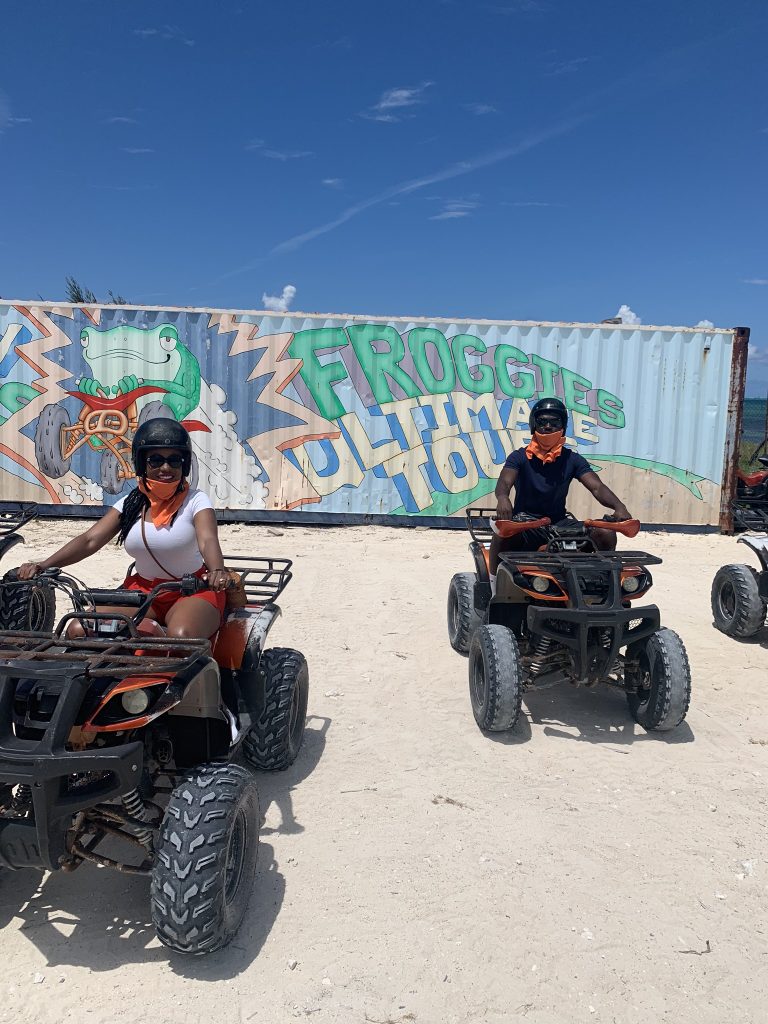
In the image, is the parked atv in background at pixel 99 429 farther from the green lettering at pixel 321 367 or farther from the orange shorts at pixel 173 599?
the orange shorts at pixel 173 599

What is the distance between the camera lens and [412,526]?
39.6 feet

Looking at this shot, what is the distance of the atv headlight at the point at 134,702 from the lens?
2.50m

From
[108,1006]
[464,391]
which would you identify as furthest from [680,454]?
[108,1006]

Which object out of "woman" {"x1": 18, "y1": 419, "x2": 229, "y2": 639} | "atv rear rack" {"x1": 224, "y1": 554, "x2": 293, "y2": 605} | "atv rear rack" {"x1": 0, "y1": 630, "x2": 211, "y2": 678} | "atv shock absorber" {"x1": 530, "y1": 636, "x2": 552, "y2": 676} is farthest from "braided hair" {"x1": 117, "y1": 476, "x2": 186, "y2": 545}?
"atv shock absorber" {"x1": 530, "y1": 636, "x2": 552, "y2": 676}

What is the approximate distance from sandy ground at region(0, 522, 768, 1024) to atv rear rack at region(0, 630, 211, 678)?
99 cm

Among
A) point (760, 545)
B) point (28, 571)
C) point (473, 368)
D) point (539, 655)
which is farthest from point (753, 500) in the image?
point (28, 571)

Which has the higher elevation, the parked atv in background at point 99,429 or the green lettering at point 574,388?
the green lettering at point 574,388

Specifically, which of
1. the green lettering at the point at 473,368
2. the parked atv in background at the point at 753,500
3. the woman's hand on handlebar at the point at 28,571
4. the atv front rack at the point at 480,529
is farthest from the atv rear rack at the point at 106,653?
the green lettering at the point at 473,368

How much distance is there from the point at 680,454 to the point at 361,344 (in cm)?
545

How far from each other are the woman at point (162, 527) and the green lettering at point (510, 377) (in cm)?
875

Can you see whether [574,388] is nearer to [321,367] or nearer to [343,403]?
[343,403]

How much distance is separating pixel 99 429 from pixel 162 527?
29.5ft

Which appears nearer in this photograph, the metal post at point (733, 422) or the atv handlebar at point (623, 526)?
the atv handlebar at point (623, 526)

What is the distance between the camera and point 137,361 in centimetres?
1170
